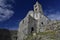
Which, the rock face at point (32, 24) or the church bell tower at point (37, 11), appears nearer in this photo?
the rock face at point (32, 24)

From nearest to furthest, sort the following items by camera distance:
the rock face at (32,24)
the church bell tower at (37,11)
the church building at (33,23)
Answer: the rock face at (32,24)
the church building at (33,23)
the church bell tower at (37,11)

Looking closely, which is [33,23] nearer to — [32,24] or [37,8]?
[32,24]

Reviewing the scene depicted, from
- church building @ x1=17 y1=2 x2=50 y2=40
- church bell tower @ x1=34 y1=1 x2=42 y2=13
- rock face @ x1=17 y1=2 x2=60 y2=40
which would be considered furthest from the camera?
church bell tower @ x1=34 y1=1 x2=42 y2=13

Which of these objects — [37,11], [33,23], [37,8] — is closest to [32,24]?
[33,23]

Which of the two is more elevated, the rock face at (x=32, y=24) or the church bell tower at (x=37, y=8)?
the church bell tower at (x=37, y=8)

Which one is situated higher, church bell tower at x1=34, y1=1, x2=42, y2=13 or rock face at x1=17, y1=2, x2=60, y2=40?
church bell tower at x1=34, y1=1, x2=42, y2=13

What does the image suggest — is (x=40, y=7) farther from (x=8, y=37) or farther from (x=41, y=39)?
(x=41, y=39)

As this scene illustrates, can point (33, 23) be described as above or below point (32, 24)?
above

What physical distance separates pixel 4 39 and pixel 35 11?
91.7 feet

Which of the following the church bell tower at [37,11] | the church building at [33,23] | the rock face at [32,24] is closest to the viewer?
the rock face at [32,24]

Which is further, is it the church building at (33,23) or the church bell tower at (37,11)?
the church bell tower at (37,11)

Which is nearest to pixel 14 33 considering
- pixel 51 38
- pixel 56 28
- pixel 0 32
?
pixel 0 32

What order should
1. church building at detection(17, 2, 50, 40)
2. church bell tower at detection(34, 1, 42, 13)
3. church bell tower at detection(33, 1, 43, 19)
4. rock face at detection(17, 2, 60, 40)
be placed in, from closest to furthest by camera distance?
1. rock face at detection(17, 2, 60, 40)
2. church building at detection(17, 2, 50, 40)
3. church bell tower at detection(33, 1, 43, 19)
4. church bell tower at detection(34, 1, 42, 13)

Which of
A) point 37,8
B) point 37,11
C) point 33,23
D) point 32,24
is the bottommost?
point 32,24
